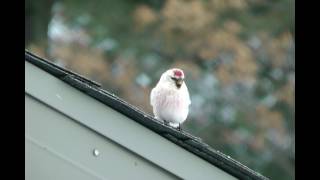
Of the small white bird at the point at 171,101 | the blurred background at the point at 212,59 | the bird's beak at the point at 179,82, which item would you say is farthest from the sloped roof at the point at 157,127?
the blurred background at the point at 212,59

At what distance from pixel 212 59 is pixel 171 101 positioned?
1193 cm

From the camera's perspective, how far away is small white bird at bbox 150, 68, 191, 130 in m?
6.56

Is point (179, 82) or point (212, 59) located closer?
point (179, 82)

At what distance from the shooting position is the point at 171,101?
Result: 258 inches

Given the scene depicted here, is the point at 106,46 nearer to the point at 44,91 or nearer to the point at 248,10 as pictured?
the point at 248,10

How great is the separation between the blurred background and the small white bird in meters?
10.7

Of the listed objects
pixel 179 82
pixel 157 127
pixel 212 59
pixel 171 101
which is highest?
pixel 212 59

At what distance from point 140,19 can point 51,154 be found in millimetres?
14468

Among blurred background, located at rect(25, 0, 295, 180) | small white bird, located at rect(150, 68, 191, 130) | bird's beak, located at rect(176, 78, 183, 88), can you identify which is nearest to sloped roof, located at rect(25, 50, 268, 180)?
small white bird, located at rect(150, 68, 191, 130)

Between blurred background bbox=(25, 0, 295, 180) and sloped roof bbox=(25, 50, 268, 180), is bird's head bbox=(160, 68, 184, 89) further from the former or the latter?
blurred background bbox=(25, 0, 295, 180)

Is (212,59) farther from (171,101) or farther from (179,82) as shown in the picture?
(171,101)

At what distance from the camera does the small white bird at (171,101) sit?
656cm

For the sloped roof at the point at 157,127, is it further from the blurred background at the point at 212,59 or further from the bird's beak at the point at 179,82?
the blurred background at the point at 212,59

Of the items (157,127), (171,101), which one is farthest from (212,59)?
(157,127)
